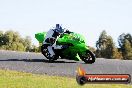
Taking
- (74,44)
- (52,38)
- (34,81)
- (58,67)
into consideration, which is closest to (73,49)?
(74,44)

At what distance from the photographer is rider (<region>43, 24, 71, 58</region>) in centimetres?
2281

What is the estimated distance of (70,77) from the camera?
1808cm

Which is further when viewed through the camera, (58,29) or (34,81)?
(58,29)

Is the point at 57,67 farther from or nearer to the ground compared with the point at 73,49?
nearer to the ground

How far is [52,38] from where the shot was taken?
2288 centimetres

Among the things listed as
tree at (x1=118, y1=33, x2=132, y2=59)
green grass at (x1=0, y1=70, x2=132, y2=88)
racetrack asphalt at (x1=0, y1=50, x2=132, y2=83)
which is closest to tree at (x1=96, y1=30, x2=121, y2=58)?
tree at (x1=118, y1=33, x2=132, y2=59)

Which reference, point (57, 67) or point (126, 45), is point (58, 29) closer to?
point (57, 67)

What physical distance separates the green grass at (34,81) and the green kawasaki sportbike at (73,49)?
16.8 ft

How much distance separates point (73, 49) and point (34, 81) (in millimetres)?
7348

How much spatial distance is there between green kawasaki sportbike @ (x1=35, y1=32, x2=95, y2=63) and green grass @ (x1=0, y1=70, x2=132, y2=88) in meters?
5.12

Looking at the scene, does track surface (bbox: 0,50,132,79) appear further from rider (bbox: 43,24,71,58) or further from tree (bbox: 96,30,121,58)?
tree (bbox: 96,30,121,58)

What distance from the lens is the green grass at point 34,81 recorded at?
48.4ft

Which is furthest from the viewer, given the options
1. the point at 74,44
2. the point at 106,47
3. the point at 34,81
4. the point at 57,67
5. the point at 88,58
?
the point at 106,47

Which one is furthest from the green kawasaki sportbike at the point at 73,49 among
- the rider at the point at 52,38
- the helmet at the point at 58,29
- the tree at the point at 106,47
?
the tree at the point at 106,47
